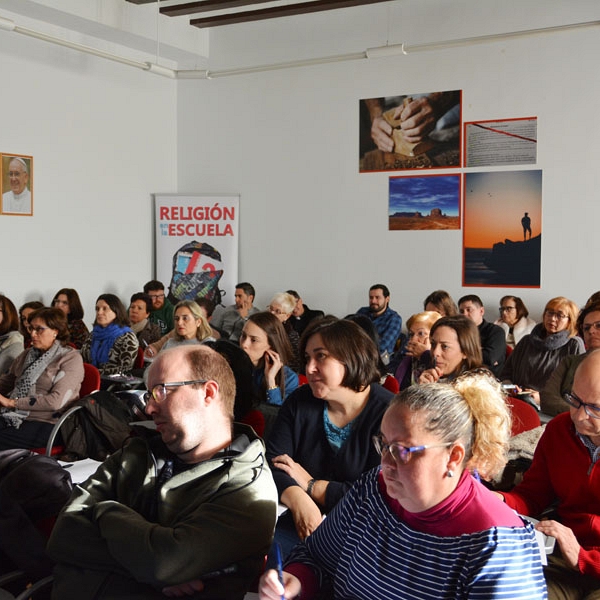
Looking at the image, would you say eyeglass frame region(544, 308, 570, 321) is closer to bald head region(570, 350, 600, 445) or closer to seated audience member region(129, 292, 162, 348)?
bald head region(570, 350, 600, 445)

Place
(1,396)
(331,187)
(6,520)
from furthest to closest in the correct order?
(331,187), (1,396), (6,520)

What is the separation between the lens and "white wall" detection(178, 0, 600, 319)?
27.3ft

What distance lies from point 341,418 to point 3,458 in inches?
49.7

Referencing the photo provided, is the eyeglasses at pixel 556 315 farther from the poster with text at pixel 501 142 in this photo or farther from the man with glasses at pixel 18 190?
the man with glasses at pixel 18 190

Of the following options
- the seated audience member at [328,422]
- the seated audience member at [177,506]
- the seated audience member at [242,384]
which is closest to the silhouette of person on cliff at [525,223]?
the seated audience member at [328,422]

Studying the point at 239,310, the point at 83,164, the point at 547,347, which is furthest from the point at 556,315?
the point at 83,164

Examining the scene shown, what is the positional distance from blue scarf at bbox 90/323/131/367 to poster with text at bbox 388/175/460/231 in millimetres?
4140

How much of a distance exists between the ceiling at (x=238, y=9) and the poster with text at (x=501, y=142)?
193cm

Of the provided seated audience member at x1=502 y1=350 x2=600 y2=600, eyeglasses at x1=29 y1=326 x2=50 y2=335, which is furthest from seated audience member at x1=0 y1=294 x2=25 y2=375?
seated audience member at x1=502 y1=350 x2=600 y2=600

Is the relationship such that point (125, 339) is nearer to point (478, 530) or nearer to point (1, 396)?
point (1, 396)

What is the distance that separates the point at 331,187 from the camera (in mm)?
9742

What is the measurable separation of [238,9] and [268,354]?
6.85 m

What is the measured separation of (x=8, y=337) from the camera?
5898 millimetres

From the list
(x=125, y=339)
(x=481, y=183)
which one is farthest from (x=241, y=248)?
(x=125, y=339)
